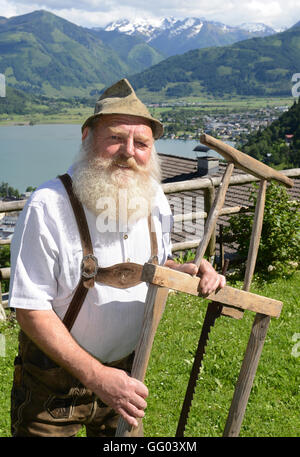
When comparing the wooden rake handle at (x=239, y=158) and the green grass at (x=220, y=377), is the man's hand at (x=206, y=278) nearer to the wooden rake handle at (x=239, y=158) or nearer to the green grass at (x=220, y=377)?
the wooden rake handle at (x=239, y=158)

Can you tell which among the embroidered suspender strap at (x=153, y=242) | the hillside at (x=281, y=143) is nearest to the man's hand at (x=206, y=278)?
the embroidered suspender strap at (x=153, y=242)

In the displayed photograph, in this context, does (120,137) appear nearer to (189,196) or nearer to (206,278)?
(206,278)

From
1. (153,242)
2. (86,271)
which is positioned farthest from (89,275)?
(153,242)

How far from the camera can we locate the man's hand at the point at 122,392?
167 centimetres

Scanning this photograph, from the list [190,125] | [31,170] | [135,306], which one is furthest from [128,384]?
[31,170]

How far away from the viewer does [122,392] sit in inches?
65.7

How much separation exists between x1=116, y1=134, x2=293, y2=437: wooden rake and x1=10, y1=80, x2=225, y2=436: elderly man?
0.25 feet

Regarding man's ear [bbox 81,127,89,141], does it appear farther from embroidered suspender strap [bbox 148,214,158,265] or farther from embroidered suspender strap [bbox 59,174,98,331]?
embroidered suspender strap [bbox 148,214,158,265]

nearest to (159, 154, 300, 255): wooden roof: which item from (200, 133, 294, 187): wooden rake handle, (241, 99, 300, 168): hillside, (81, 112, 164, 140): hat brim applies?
(81, 112, 164, 140): hat brim

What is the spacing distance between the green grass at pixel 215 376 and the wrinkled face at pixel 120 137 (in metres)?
2.34

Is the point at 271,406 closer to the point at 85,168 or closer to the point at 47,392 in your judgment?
the point at 47,392

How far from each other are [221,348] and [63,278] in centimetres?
298

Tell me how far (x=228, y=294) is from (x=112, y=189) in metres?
0.64
